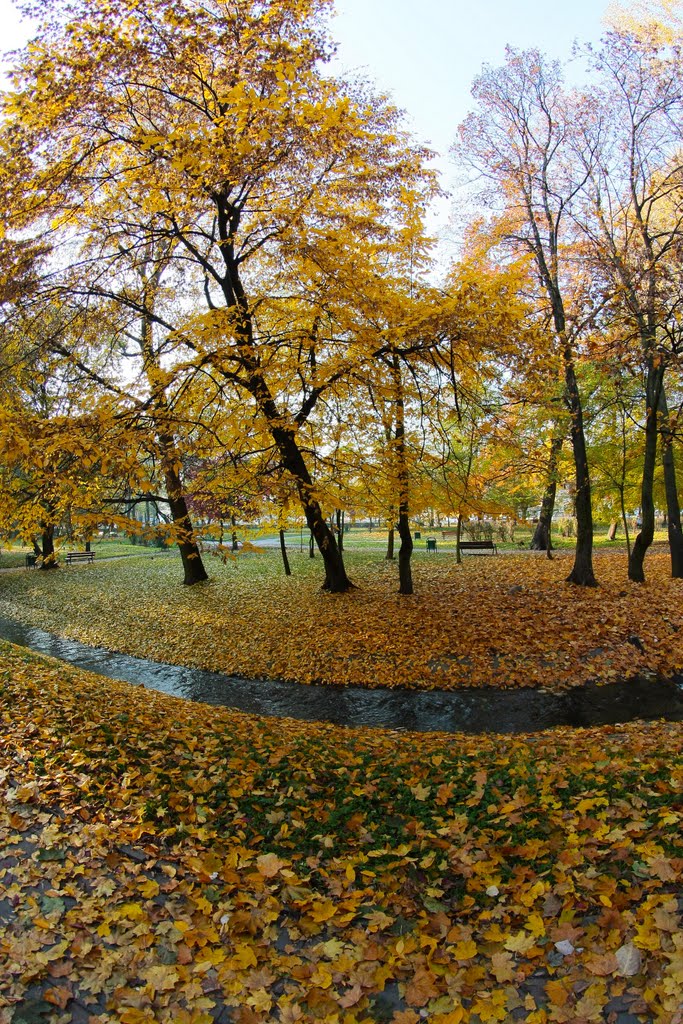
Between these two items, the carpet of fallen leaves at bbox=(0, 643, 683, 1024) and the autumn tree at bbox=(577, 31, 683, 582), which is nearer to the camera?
the carpet of fallen leaves at bbox=(0, 643, 683, 1024)

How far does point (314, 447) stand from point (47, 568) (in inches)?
648

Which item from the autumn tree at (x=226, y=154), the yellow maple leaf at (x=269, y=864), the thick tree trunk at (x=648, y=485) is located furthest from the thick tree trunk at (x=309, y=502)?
the thick tree trunk at (x=648, y=485)

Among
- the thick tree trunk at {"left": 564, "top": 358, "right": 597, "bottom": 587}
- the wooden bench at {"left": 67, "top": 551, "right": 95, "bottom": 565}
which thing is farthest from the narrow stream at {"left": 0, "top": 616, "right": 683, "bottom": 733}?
the wooden bench at {"left": 67, "top": 551, "right": 95, "bottom": 565}

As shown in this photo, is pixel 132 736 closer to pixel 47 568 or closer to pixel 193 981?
pixel 193 981

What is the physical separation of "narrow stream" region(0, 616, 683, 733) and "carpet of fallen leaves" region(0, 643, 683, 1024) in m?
2.49

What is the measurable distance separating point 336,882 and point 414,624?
7905mm

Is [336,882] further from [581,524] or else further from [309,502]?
[581,524]

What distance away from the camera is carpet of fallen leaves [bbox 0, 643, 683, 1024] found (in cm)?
244

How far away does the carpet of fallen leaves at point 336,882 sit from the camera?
244cm

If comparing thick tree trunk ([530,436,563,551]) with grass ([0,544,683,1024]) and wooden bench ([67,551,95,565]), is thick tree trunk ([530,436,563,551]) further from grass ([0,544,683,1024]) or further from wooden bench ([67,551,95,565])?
wooden bench ([67,551,95,565])

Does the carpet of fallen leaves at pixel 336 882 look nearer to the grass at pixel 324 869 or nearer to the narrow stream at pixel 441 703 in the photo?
the grass at pixel 324 869

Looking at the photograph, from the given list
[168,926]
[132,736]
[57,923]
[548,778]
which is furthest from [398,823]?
[132,736]

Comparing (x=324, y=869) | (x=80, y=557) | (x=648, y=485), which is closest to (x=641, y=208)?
(x=648, y=485)

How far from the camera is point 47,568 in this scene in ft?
75.5
